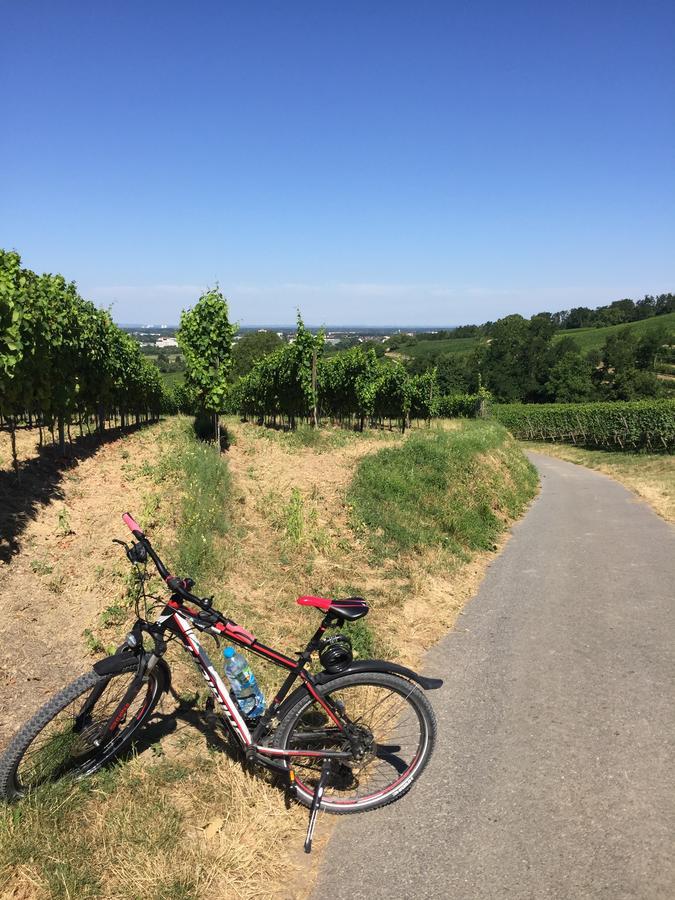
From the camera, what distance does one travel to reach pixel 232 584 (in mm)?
7215

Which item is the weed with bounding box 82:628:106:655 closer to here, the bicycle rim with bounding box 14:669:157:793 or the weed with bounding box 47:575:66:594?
the weed with bounding box 47:575:66:594

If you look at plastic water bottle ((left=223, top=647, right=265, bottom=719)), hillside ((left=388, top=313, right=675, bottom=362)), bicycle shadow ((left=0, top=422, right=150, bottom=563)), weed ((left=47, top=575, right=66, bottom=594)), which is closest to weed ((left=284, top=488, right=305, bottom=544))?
bicycle shadow ((left=0, top=422, right=150, bottom=563))

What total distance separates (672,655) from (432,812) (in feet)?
13.0

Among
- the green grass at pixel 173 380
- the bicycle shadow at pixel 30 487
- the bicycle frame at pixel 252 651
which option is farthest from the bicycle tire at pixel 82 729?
the green grass at pixel 173 380

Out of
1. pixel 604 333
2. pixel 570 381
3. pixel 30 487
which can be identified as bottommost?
pixel 30 487

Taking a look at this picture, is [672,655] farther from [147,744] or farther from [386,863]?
[147,744]

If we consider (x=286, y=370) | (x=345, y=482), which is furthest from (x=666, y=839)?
A: (x=286, y=370)

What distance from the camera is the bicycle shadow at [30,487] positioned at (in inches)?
256

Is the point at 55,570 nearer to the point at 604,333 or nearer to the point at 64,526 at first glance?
the point at 64,526

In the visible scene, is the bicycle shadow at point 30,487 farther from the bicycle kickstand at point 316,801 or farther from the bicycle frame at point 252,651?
the bicycle kickstand at point 316,801

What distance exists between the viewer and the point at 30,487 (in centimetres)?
785

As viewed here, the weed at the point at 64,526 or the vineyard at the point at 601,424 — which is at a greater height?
the weed at the point at 64,526

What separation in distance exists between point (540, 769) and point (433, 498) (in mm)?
8317

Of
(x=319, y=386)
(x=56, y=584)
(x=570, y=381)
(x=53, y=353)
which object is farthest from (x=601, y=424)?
(x=570, y=381)
